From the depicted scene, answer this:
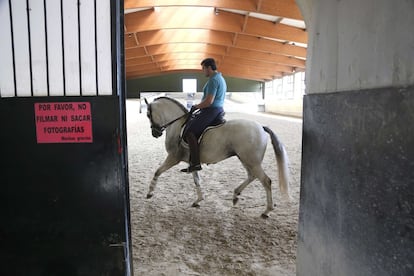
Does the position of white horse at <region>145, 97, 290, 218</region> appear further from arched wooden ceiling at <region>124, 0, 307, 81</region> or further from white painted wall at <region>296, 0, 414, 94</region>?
arched wooden ceiling at <region>124, 0, 307, 81</region>

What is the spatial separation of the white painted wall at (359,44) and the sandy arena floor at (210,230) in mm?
1335

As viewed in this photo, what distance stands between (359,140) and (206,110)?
2342 millimetres

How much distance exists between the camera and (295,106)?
17.5 meters

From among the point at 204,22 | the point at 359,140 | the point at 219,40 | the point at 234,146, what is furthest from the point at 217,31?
the point at 359,140

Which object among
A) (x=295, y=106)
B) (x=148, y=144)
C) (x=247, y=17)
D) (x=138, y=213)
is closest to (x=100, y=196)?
(x=138, y=213)

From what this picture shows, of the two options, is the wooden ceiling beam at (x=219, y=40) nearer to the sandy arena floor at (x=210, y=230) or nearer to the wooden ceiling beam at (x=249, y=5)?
the wooden ceiling beam at (x=249, y=5)

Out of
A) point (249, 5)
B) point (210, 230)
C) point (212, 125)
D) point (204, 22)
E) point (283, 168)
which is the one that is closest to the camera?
point (210, 230)

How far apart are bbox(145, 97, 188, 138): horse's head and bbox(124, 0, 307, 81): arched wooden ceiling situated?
4.94 metres

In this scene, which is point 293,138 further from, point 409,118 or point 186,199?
point 409,118

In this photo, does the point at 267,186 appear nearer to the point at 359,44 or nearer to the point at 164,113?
the point at 164,113

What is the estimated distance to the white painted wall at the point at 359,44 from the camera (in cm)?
93

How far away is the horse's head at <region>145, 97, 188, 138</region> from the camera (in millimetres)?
3635

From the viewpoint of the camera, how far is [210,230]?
2.72 meters

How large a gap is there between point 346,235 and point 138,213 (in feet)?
7.55
